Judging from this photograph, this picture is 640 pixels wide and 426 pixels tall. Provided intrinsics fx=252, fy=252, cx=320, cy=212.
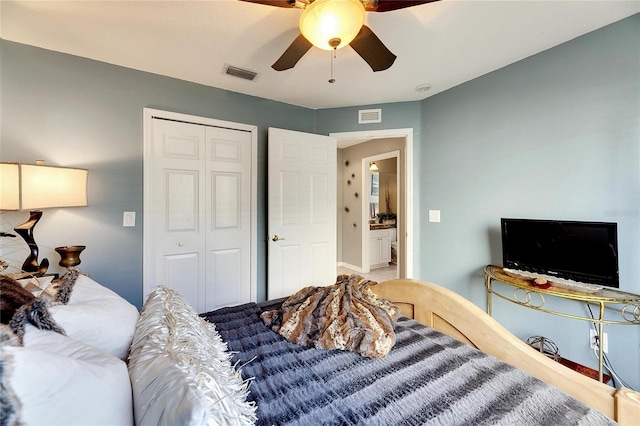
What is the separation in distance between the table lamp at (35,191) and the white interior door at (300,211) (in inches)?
58.8

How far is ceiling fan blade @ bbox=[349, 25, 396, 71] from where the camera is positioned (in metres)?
1.39

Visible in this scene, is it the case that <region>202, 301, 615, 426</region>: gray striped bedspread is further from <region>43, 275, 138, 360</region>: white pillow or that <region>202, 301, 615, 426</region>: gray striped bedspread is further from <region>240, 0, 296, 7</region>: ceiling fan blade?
<region>240, 0, 296, 7</region>: ceiling fan blade

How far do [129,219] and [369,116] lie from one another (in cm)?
264

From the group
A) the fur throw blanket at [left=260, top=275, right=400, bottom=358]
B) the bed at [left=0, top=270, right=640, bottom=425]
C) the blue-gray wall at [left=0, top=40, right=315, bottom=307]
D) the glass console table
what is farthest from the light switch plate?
the glass console table

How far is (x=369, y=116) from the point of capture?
9.70ft

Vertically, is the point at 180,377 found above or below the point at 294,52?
below

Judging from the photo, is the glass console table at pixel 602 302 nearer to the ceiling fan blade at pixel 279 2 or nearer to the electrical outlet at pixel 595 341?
the electrical outlet at pixel 595 341

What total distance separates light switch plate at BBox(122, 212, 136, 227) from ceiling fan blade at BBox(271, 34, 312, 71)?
1745 millimetres

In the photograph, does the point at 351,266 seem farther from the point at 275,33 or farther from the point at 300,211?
the point at 275,33

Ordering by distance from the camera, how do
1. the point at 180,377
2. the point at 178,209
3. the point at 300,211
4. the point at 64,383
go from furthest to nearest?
1. the point at 300,211
2. the point at 178,209
3. the point at 180,377
4. the point at 64,383

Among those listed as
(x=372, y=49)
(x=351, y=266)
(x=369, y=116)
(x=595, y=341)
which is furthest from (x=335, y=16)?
(x=351, y=266)

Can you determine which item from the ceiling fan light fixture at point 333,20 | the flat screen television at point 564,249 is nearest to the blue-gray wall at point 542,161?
the flat screen television at point 564,249

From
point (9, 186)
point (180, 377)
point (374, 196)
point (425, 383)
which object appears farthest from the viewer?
point (374, 196)

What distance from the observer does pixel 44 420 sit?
44cm
